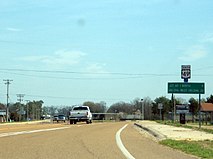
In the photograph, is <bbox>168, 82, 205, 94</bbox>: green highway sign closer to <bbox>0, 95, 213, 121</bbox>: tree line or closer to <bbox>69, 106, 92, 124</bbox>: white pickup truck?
<bbox>69, 106, 92, 124</bbox>: white pickup truck

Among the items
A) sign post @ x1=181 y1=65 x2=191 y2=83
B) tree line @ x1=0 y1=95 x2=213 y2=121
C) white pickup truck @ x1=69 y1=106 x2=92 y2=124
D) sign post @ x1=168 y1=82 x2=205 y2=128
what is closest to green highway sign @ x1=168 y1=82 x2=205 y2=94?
sign post @ x1=168 y1=82 x2=205 y2=128

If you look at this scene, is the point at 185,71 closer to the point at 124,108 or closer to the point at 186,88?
the point at 186,88

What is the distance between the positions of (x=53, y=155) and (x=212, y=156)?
522 centimetres

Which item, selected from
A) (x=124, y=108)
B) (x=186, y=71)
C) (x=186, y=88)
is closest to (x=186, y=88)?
(x=186, y=88)

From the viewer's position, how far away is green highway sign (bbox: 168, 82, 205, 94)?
48.6 m

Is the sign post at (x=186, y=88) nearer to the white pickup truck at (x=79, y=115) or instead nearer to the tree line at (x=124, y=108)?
the white pickup truck at (x=79, y=115)

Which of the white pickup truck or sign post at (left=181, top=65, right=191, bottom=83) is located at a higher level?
sign post at (left=181, top=65, right=191, bottom=83)

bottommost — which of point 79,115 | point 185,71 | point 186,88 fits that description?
point 79,115

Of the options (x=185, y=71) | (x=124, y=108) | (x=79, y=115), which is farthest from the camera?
(x=124, y=108)

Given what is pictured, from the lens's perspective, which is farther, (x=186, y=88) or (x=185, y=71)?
(x=186, y=88)

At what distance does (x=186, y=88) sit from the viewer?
52000 mm

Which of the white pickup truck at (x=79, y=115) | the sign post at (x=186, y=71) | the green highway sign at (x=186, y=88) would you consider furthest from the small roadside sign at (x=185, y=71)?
the white pickup truck at (x=79, y=115)

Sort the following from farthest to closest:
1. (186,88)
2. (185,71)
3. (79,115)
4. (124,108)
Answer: (124,108) < (79,115) < (186,88) < (185,71)

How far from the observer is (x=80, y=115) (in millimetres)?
55750
